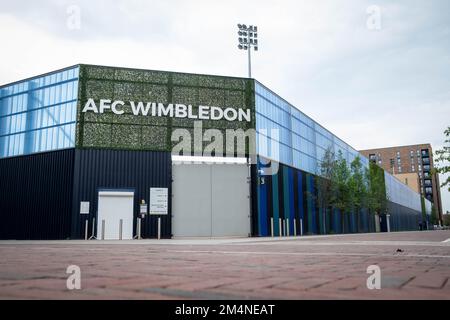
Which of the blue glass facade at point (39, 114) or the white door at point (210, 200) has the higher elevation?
the blue glass facade at point (39, 114)

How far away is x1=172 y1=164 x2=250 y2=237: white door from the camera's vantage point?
2619cm

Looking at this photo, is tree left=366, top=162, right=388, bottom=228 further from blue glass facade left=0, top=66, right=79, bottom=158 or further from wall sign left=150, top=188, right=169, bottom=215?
blue glass facade left=0, top=66, right=79, bottom=158

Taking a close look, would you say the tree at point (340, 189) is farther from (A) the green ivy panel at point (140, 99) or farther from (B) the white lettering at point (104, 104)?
(B) the white lettering at point (104, 104)

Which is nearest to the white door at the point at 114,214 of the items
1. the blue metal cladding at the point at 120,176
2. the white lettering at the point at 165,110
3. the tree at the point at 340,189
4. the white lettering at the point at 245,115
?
the blue metal cladding at the point at 120,176

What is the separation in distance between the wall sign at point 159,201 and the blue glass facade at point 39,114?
6050 millimetres

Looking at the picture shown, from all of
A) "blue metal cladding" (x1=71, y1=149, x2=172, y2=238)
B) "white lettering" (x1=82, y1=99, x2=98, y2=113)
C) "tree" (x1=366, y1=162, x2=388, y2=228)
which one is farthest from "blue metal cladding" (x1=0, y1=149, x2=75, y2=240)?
"tree" (x1=366, y1=162, x2=388, y2=228)

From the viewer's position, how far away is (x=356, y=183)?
4066cm

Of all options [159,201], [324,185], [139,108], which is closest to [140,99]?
[139,108]

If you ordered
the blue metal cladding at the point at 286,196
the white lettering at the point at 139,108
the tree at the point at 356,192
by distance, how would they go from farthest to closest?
the tree at the point at 356,192, the blue metal cladding at the point at 286,196, the white lettering at the point at 139,108

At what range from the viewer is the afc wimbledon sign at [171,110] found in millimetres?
26281

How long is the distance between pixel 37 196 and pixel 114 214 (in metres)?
5.61

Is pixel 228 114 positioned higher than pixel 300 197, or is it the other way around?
pixel 228 114

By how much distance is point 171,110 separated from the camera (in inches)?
1077

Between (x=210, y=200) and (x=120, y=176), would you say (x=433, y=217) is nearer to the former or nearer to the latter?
(x=210, y=200)
